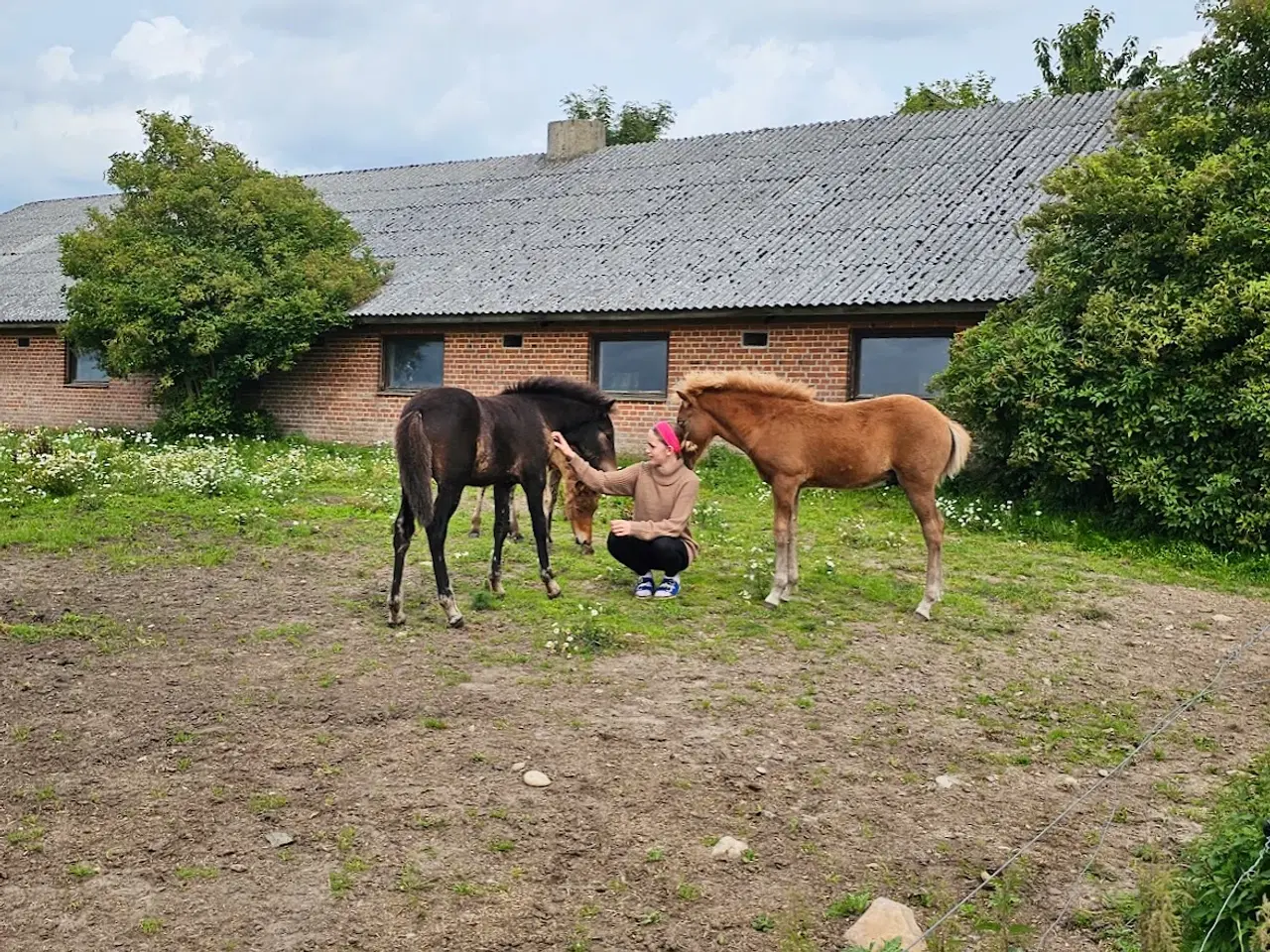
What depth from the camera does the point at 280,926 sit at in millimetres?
3303

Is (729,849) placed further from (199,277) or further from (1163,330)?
(199,277)

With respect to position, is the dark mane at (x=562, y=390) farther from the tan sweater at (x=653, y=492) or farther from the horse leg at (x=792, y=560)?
the horse leg at (x=792, y=560)

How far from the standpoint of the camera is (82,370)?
2177cm

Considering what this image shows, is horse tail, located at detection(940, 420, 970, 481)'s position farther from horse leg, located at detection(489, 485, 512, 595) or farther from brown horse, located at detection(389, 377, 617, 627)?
horse leg, located at detection(489, 485, 512, 595)

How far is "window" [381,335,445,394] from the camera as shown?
18.0m

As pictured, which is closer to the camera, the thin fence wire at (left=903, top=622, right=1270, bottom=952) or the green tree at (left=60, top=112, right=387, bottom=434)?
the thin fence wire at (left=903, top=622, right=1270, bottom=952)

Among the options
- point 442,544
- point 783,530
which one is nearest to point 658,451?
point 783,530

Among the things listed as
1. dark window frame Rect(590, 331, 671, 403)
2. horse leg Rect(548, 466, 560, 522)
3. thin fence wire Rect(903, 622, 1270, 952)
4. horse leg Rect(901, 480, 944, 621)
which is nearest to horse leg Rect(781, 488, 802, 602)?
horse leg Rect(901, 480, 944, 621)

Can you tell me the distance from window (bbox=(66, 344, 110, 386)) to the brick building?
54mm

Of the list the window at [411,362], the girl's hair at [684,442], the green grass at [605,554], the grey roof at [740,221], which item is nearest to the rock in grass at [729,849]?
the green grass at [605,554]

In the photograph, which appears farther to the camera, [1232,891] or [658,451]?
[658,451]

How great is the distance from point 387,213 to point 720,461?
11340 mm

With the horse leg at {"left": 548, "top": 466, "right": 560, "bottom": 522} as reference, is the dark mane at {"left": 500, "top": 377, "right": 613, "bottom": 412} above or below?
above

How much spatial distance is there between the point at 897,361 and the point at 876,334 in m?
0.45
